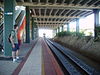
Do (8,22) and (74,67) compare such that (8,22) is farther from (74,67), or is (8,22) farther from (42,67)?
(74,67)

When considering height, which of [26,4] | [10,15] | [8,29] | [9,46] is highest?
[26,4]

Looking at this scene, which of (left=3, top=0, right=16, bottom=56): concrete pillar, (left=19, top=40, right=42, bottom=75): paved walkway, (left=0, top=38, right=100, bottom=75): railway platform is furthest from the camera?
(left=3, top=0, right=16, bottom=56): concrete pillar

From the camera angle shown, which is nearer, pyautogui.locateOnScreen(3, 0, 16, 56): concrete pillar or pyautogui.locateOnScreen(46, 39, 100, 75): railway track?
pyautogui.locateOnScreen(46, 39, 100, 75): railway track

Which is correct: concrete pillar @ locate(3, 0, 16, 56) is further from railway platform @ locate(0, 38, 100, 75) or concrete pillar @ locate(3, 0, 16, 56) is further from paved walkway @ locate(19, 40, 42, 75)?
paved walkway @ locate(19, 40, 42, 75)

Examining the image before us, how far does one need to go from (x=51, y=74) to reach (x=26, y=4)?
19553mm

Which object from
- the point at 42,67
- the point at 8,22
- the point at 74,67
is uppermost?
the point at 8,22

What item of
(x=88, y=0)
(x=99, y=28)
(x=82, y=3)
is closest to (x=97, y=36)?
(x=99, y=28)

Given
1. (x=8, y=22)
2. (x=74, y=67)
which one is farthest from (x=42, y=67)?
(x=8, y=22)

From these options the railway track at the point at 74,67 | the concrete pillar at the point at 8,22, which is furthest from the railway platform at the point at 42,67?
the concrete pillar at the point at 8,22

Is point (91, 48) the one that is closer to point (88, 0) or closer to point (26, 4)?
point (88, 0)

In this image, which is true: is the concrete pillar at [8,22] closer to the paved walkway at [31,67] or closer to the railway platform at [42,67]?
the railway platform at [42,67]

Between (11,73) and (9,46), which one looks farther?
(9,46)

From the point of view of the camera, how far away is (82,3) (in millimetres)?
26688

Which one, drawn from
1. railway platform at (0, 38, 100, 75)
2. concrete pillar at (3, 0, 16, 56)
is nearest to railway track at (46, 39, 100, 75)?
railway platform at (0, 38, 100, 75)
